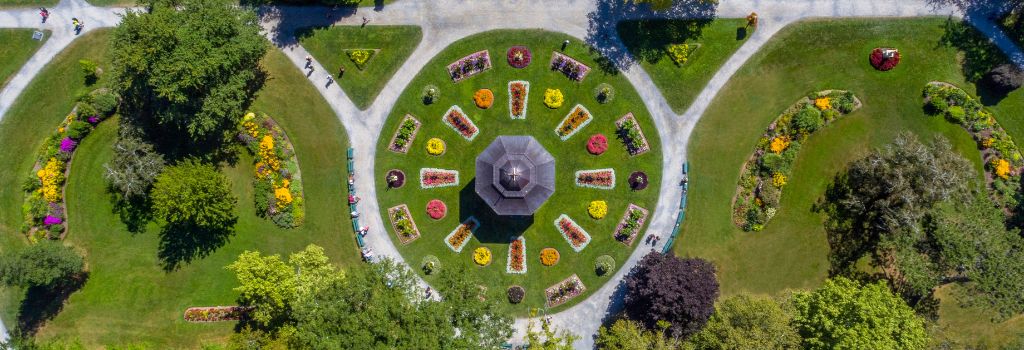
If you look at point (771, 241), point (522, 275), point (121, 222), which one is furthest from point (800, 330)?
point (121, 222)

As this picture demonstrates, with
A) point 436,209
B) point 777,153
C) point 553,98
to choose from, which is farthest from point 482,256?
point 777,153

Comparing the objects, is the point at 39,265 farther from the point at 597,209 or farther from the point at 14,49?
the point at 597,209

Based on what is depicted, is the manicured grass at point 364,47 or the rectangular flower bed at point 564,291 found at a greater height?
the manicured grass at point 364,47

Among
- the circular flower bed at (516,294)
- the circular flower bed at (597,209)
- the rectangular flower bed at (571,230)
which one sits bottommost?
the circular flower bed at (516,294)

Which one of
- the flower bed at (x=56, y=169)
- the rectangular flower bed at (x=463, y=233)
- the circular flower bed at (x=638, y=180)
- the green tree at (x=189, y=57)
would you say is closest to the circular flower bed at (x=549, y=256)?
the rectangular flower bed at (x=463, y=233)

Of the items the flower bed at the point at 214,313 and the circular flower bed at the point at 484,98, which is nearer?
the circular flower bed at the point at 484,98

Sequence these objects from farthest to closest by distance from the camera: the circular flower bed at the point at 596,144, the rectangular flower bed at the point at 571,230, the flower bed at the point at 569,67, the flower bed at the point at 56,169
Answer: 1. the rectangular flower bed at the point at 571,230
2. the flower bed at the point at 569,67
3. the circular flower bed at the point at 596,144
4. the flower bed at the point at 56,169

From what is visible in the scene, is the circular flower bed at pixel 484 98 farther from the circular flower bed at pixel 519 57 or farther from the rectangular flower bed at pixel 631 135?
the rectangular flower bed at pixel 631 135
